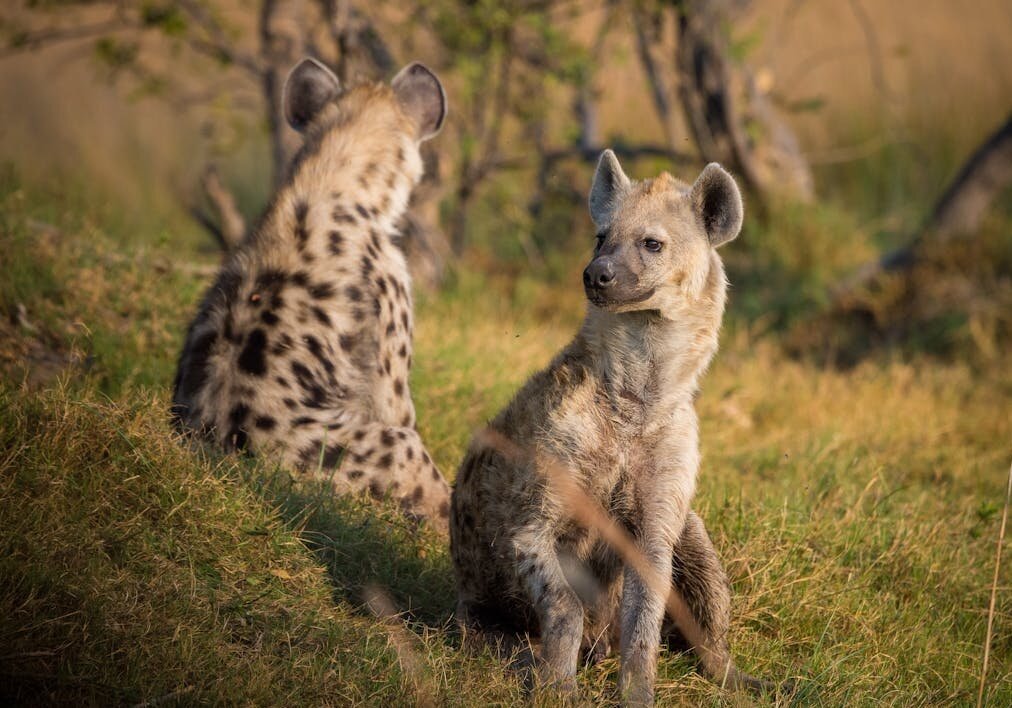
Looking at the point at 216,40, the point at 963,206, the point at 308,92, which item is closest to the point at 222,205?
the point at 216,40

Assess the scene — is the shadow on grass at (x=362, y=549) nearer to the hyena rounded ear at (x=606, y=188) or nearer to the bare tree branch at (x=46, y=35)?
the hyena rounded ear at (x=606, y=188)

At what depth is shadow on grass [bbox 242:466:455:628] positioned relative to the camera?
11.7ft

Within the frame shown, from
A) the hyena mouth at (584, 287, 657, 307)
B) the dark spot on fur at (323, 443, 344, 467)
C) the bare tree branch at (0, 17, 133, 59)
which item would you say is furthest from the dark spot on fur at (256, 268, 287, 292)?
the bare tree branch at (0, 17, 133, 59)

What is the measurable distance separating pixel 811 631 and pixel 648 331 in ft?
3.77

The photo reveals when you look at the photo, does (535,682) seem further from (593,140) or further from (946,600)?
(593,140)

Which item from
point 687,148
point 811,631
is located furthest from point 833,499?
point 687,148

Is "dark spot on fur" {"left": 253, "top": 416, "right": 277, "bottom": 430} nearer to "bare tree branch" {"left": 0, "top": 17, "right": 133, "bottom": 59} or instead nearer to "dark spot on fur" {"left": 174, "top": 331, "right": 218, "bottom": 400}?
"dark spot on fur" {"left": 174, "top": 331, "right": 218, "bottom": 400}

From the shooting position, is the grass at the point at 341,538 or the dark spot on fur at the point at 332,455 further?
the dark spot on fur at the point at 332,455

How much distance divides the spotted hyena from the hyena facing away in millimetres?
750

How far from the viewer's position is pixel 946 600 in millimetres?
4047

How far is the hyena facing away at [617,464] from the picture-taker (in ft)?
10.1

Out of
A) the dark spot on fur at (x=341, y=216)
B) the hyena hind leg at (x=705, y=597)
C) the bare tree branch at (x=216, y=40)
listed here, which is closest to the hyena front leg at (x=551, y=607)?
the hyena hind leg at (x=705, y=597)

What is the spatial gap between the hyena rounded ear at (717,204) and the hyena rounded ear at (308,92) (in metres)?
2.20

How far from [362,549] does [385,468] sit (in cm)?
51
